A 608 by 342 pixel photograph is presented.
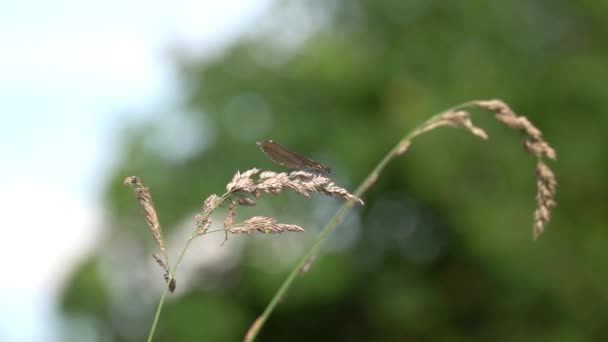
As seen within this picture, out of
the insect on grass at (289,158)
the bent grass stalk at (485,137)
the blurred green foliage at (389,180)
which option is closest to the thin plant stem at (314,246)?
the bent grass stalk at (485,137)

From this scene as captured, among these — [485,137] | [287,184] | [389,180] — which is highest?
[485,137]

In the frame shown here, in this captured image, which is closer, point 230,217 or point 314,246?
point 230,217

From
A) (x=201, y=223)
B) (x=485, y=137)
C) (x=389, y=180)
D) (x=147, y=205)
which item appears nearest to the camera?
(x=201, y=223)

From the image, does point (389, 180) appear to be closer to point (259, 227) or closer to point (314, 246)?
point (314, 246)

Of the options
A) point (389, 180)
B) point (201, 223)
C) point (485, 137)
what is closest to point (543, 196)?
point (485, 137)

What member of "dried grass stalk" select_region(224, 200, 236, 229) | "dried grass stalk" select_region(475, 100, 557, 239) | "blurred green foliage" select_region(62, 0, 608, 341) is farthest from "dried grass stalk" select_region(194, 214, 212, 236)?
"blurred green foliage" select_region(62, 0, 608, 341)

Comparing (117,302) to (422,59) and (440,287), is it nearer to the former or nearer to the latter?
(440,287)

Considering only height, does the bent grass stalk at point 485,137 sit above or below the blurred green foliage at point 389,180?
above

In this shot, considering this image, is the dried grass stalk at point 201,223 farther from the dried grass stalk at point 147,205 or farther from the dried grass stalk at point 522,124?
the dried grass stalk at point 522,124

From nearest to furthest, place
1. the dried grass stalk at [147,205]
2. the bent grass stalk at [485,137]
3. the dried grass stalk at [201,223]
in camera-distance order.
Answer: the dried grass stalk at [201,223], the dried grass stalk at [147,205], the bent grass stalk at [485,137]
